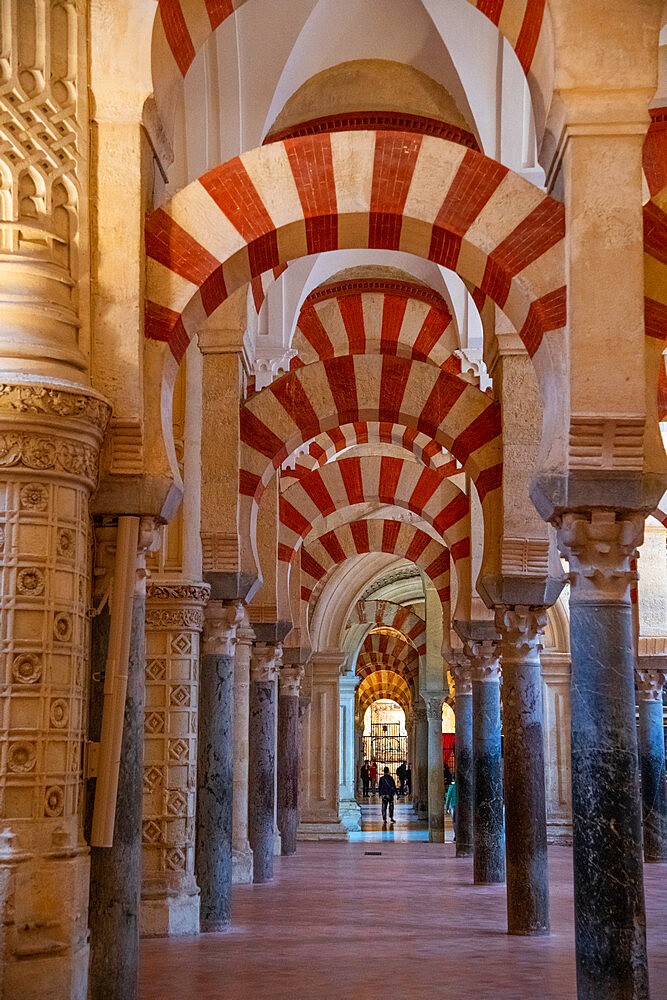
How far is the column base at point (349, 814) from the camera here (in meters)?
20.0

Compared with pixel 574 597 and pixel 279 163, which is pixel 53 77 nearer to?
pixel 279 163

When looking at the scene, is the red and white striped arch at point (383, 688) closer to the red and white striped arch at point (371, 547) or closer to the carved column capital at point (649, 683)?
the red and white striped arch at point (371, 547)

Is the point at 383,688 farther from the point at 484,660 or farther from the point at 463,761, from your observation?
the point at 484,660

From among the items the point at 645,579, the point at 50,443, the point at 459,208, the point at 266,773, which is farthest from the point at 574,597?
A: the point at 645,579

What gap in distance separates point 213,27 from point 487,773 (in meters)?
7.26

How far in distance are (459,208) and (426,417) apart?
4.07 meters

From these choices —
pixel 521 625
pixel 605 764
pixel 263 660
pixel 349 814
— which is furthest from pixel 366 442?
pixel 605 764

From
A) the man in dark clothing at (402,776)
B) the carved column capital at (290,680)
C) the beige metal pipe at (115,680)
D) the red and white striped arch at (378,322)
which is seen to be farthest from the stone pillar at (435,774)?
the man in dark clothing at (402,776)

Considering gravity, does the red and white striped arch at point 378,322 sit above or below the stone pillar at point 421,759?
above

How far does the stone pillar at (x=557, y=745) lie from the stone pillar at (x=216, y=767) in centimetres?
870

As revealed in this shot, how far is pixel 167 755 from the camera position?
8.46m

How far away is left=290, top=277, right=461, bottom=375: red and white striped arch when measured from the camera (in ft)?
44.4

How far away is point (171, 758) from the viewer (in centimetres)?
847

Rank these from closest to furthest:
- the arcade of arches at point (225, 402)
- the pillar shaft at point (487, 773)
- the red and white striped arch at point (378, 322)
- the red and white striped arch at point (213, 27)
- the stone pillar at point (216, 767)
Answer: the arcade of arches at point (225, 402) < the red and white striped arch at point (213, 27) < the stone pillar at point (216, 767) < the pillar shaft at point (487, 773) < the red and white striped arch at point (378, 322)
